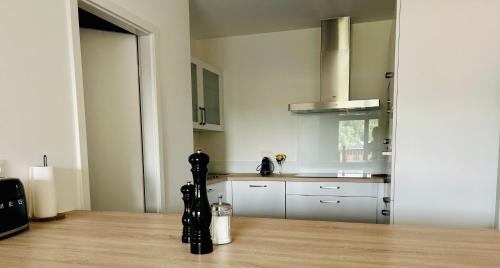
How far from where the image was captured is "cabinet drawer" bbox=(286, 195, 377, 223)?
268 cm

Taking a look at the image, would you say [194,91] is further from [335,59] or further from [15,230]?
[15,230]

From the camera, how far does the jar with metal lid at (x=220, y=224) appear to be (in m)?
0.79

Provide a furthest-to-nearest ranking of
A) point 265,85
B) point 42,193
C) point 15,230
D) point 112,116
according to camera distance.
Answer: point 265,85, point 112,116, point 42,193, point 15,230

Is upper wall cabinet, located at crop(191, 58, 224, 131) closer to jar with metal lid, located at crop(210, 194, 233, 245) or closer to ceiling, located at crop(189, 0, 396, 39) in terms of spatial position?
ceiling, located at crop(189, 0, 396, 39)

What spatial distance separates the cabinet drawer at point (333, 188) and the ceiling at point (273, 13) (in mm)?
1624

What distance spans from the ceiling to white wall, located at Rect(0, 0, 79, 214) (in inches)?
59.4

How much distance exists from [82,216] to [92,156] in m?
0.79

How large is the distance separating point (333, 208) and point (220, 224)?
7.29 feet

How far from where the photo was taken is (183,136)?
7.60 feet

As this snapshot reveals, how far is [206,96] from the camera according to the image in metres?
3.07

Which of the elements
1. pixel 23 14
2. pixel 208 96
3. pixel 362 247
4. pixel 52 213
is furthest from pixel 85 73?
pixel 362 247

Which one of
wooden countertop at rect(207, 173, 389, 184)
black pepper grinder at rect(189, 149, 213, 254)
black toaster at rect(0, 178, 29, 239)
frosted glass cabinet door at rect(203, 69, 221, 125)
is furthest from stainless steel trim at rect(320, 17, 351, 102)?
A: black toaster at rect(0, 178, 29, 239)

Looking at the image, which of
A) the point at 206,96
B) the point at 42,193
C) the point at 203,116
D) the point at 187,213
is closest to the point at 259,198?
the point at 203,116

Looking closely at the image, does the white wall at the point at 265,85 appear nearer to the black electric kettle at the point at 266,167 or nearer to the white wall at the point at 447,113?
the black electric kettle at the point at 266,167
